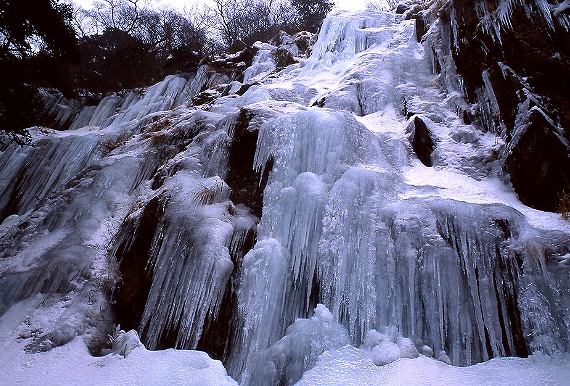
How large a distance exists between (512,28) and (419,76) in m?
2.47

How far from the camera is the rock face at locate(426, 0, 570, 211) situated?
205 inches

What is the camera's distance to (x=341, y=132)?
19.7 ft

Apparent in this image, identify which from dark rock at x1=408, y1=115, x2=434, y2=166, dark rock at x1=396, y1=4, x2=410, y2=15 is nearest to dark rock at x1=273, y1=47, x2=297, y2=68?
dark rock at x1=396, y1=4, x2=410, y2=15

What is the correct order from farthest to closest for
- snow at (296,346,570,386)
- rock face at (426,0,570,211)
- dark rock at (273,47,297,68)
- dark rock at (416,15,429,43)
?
dark rock at (273,47,297,68) < dark rock at (416,15,429,43) < rock face at (426,0,570,211) < snow at (296,346,570,386)

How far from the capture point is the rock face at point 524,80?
5215mm

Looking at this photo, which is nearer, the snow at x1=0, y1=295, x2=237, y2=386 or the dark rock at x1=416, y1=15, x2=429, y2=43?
the snow at x1=0, y1=295, x2=237, y2=386

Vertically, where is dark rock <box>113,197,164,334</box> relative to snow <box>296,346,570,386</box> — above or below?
above

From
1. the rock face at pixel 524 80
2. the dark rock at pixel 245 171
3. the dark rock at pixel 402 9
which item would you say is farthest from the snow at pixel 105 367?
the dark rock at pixel 402 9

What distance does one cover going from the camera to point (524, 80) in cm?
603

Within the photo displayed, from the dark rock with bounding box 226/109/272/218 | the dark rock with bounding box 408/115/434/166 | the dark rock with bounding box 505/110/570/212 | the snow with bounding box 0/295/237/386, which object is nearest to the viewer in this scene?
the snow with bounding box 0/295/237/386

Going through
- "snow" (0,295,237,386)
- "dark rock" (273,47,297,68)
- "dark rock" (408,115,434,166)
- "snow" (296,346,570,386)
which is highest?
"dark rock" (273,47,297,68)

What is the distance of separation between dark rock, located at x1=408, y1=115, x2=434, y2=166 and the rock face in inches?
35.5

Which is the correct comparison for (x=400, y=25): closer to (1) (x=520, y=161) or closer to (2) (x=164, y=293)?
(1) (x=520, y=161)

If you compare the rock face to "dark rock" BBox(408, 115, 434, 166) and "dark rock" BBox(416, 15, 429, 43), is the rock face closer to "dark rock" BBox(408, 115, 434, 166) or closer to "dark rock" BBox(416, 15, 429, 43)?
"dark rock" BBox(408, 115, 434, 166)
